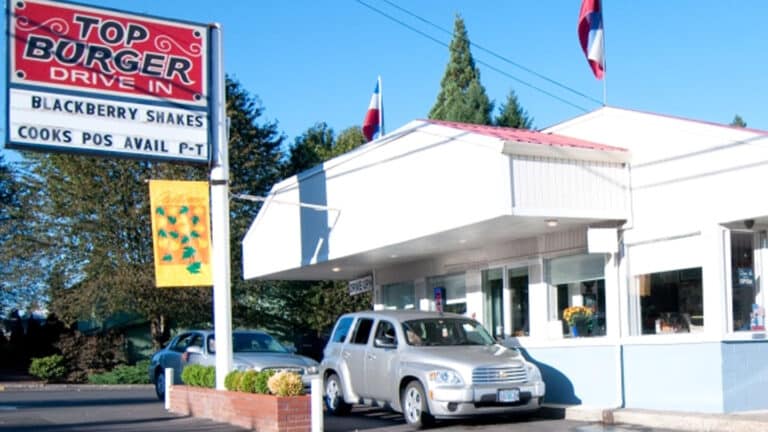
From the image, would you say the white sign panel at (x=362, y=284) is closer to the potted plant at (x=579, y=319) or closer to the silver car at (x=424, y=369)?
the silver car at (x=424, y=369)

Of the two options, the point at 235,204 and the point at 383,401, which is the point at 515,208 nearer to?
the point at 383,401

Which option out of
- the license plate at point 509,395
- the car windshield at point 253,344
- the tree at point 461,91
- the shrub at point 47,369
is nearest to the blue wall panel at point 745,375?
the license plate at point 509,395

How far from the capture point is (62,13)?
47.4ft

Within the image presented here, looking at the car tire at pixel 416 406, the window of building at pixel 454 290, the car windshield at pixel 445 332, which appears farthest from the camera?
the window of building at pixel 454 290

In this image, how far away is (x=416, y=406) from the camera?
13930mm

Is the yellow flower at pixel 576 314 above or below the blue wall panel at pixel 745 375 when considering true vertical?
above

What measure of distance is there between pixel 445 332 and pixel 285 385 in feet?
10.4

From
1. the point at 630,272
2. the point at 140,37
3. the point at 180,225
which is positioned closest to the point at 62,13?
the point at 140,37

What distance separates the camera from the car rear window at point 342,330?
53.8 ft

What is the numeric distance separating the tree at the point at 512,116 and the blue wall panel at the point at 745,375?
3285cm

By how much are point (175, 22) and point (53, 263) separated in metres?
20.8

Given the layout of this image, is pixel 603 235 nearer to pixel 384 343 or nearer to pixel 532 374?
pixel 532 374

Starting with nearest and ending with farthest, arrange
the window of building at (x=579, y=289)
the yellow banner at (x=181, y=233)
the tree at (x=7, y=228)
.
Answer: the yellow banner at (x=181, y=233), the window of building at (x=579, y=289), the tree at (x=7, y=228)

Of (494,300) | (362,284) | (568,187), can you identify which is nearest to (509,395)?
(568,187)
